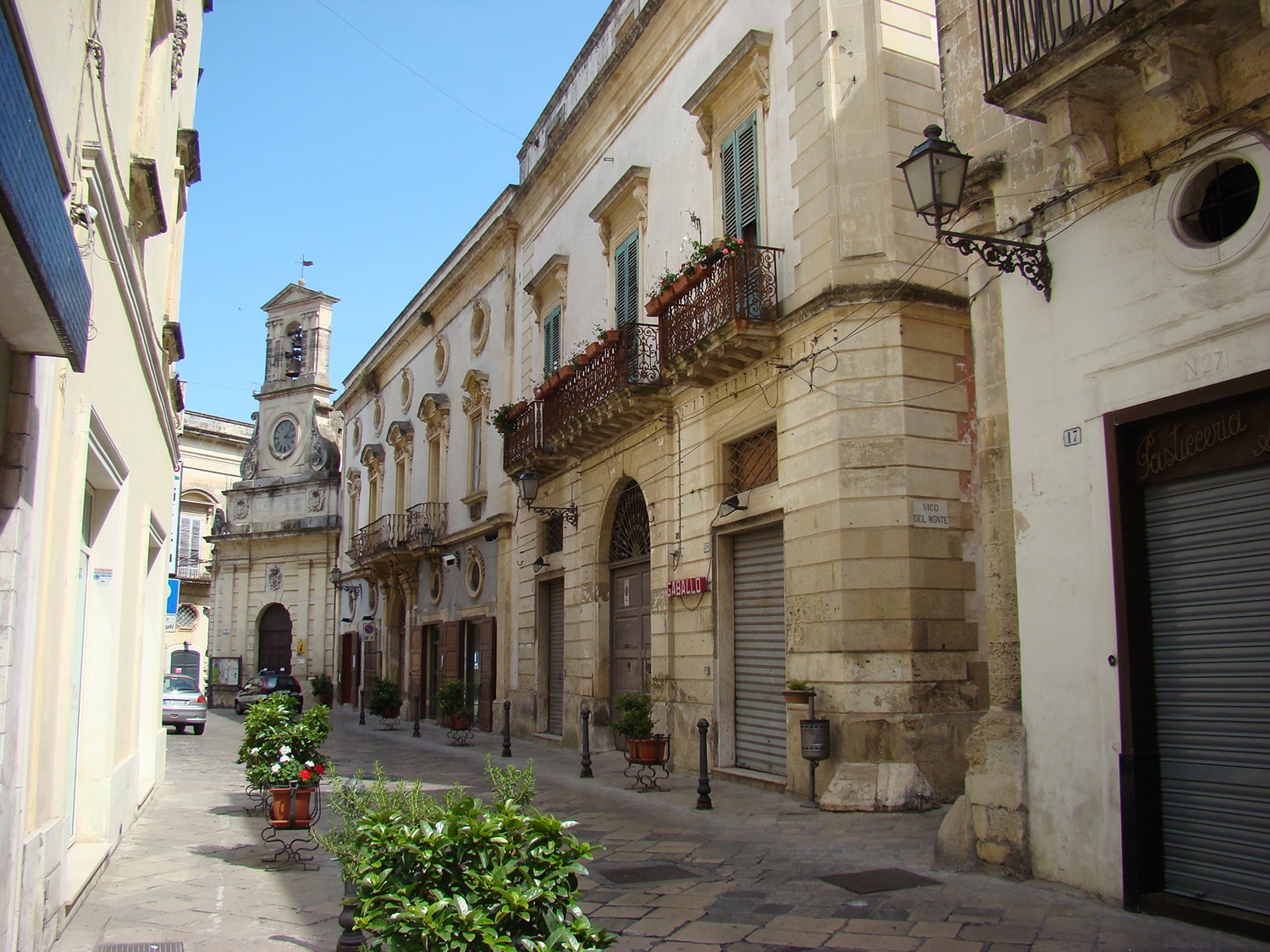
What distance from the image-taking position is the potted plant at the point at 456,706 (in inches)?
813

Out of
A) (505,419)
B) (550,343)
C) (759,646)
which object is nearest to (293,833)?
(759,646)

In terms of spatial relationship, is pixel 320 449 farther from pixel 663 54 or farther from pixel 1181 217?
pixel 1181 217

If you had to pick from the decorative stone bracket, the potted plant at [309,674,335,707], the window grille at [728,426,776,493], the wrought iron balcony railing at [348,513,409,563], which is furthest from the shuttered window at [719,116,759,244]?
the potted plant at [309,674,335,707]

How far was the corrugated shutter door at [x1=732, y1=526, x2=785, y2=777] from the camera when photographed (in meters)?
11.9

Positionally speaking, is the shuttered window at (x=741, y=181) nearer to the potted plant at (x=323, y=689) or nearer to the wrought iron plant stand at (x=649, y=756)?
the wrought iron plant stand at (x=649, y=756)

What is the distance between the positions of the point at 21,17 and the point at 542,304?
54.6 feet

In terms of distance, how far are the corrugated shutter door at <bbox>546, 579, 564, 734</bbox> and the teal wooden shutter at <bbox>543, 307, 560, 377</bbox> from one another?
13.2ft

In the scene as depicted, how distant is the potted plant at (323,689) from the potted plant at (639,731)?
25.0 m

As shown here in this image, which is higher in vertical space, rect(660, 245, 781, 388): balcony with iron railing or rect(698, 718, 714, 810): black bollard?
rect(660, 245, 781, 388): balcony with iron railing

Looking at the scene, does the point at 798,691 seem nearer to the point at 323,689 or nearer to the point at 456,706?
the point at 456,706

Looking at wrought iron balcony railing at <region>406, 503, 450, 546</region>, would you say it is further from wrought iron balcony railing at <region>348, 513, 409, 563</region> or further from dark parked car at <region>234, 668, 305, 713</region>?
dark parked car at <region>234, 668, 305, 713</region>

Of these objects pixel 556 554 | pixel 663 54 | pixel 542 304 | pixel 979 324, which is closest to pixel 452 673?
pixel 556 554

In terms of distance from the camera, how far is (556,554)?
19.0 meters

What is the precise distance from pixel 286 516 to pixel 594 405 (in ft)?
95.8
